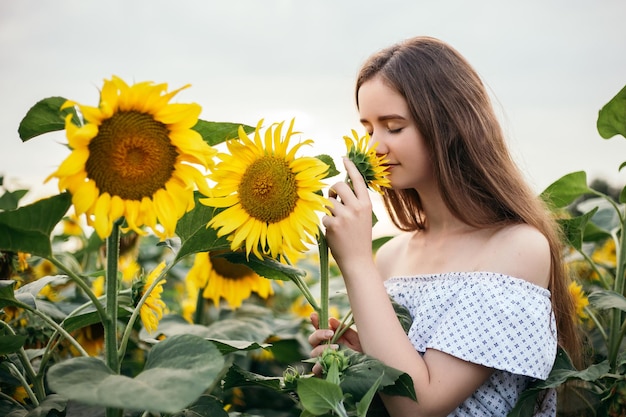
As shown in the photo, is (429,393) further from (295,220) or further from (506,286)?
(295,220)

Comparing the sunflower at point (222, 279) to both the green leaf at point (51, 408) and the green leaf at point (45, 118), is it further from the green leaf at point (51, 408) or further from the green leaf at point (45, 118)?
the green leaf at point (45, 118)

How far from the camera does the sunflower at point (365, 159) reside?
1.00 metres

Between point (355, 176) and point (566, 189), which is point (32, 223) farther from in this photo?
point (566, 189)

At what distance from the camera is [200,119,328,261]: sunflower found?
0.91 meters

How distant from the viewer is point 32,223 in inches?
31.5

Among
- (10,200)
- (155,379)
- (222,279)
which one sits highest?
(10,200)

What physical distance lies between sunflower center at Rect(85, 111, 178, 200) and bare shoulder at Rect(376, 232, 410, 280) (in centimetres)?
93

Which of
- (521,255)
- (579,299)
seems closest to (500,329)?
(521,255)

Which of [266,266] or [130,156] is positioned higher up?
[130,156]

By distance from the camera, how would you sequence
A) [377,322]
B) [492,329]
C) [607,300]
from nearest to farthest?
[377,322]
[492,329]
[607,300]

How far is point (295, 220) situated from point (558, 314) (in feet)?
2.51

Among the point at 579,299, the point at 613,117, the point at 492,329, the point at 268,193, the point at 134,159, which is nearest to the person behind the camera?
the point at 134,159

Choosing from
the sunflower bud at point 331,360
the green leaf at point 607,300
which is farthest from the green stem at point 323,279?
the green leaf at point 607,300

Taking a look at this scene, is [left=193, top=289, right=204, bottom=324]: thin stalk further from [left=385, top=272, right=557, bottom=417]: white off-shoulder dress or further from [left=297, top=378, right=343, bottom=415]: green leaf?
[left=297, top=378, right=343, bottom=415]: green leaf
